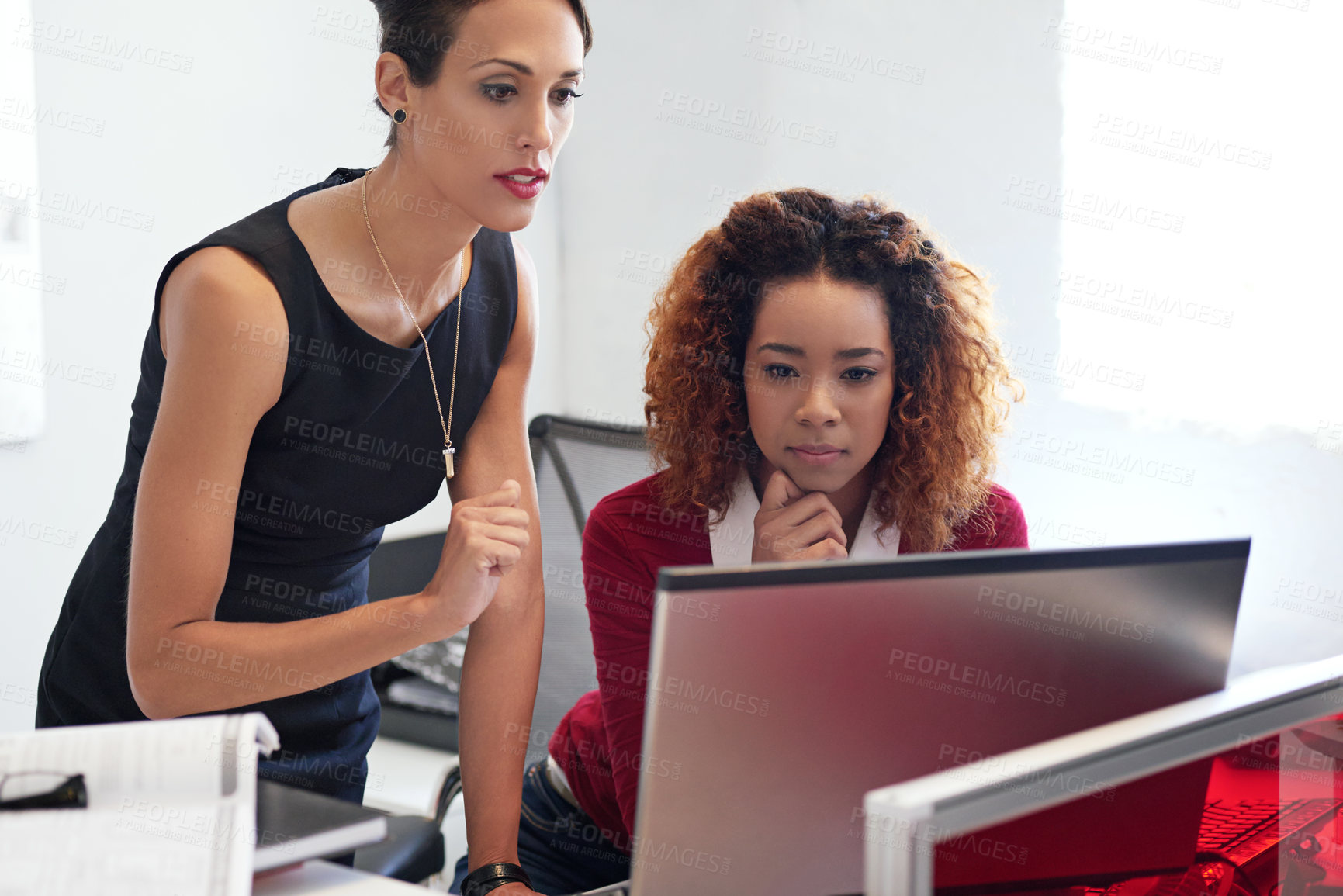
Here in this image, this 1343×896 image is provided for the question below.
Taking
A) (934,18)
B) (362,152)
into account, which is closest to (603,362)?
(362,152)

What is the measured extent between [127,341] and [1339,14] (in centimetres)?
263

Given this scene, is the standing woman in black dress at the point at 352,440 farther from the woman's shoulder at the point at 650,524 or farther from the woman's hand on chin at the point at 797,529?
the woman's hand on chin at the point at 797,529

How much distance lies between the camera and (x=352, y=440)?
1139 millimetres

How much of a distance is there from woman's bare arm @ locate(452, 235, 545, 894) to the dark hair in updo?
0.30m

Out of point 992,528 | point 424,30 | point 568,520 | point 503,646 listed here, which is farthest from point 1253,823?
point 568,520

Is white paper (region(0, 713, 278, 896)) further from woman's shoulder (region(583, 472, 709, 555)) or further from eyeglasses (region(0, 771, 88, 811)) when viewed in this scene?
woman's shoulder (region(583, 472, 709, 555))

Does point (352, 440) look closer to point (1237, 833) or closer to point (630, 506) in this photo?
point (630, 506)

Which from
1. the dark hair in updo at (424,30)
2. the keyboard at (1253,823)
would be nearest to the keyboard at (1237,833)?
the keyboard at (1253,823)

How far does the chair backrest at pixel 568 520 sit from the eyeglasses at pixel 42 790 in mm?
947

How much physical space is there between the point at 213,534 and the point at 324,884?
35 centimetres

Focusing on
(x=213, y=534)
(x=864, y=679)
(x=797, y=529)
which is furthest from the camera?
(x=797, y=529)

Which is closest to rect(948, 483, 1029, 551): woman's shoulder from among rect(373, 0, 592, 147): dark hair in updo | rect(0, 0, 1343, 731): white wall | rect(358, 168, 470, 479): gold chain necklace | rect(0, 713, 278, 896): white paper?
rect(358, 168, 470, 479): gold chain necklace

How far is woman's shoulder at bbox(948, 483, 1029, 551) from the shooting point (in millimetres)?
1300

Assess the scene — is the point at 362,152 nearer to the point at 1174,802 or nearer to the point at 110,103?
the point at 110,103
